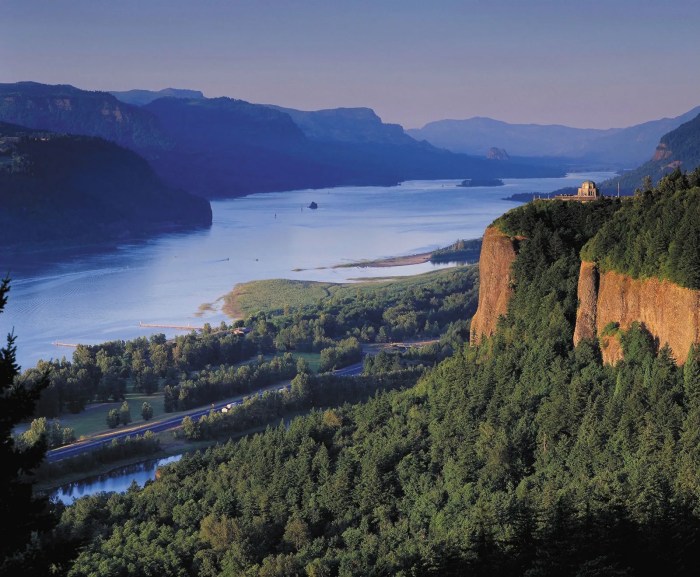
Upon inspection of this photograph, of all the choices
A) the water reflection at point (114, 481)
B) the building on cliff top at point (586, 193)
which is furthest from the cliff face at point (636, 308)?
the water reflection at point (114, 481)

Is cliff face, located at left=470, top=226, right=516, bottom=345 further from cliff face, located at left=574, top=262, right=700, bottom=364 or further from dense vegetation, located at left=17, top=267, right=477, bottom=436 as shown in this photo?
dense vegetation, located at left=17, top=267, right=477, bottom=436

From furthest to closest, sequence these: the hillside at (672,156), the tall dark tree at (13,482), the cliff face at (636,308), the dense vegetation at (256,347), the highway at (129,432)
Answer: the hillside at (672,156)
the dense vegetation at (256,347)
the highway at (129,432)
the cliff face at (636,308)
the tall dark tree at (13,482)

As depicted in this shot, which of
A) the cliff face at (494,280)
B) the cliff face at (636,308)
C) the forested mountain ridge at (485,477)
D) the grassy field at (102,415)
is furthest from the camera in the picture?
the grassy field at (102,415)

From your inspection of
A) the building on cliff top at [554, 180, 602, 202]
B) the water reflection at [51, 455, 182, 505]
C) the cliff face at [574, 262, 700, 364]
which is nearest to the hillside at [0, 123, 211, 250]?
the water reflection at [51, 455, 182, 505]

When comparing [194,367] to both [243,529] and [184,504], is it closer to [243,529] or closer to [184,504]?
[184,504]

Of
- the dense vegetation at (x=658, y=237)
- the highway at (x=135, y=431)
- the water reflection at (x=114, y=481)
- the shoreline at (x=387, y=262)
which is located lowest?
the water reflection at (x=114, y=481)

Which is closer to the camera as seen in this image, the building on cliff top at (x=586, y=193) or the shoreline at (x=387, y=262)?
the building on cliff top at (x=586, y=193)

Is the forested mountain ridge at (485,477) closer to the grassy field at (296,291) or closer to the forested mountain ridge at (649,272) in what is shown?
the forested mountain ridge at (649,272)
